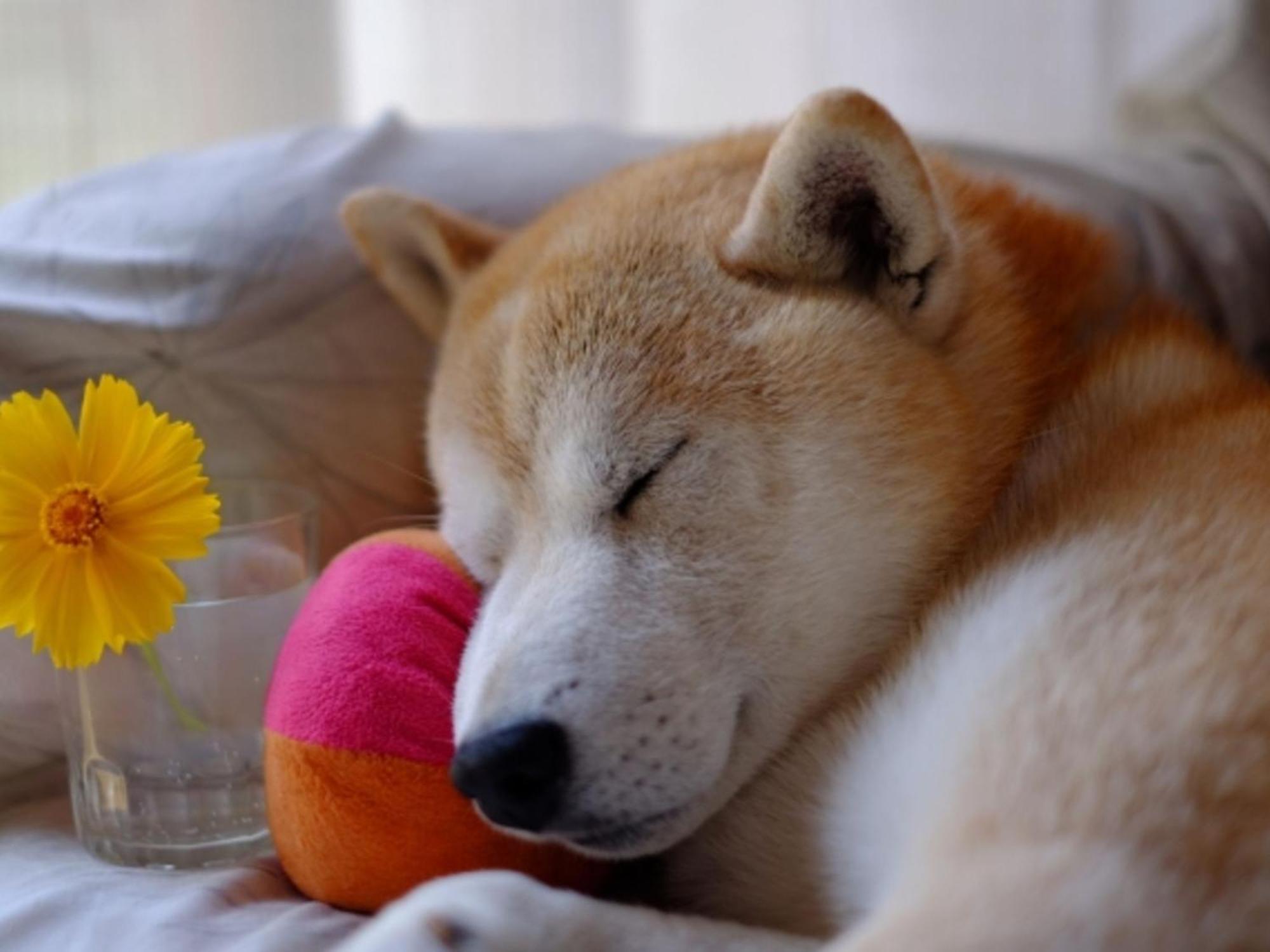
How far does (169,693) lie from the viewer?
1036mm

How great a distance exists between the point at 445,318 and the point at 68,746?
58 centimetres

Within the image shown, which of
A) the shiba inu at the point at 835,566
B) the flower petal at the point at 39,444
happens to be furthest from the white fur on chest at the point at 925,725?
the flower petal at the point at 39,444

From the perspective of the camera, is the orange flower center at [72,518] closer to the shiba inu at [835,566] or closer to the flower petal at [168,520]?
the flower petal at [168,520]

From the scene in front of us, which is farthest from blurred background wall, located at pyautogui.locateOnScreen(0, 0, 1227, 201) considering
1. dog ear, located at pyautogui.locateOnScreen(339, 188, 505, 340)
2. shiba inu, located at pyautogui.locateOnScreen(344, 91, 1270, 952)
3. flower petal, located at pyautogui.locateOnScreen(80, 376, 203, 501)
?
flower petal, located at pyautogui.locateOnScreen(80, 376, 203, 501)

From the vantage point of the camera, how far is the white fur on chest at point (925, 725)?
0.83 metres

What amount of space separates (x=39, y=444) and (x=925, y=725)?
648mm

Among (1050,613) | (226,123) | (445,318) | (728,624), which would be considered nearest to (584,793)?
(728,624)

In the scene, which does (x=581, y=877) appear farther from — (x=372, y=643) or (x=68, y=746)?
(x=68, y=746)

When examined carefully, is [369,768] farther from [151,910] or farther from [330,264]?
[330,264]

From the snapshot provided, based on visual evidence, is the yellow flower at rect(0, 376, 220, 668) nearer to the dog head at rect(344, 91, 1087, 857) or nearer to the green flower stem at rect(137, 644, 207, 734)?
the green flower stem at rect(137, 644, 207, 734)

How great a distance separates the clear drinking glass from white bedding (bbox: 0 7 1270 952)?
38mm

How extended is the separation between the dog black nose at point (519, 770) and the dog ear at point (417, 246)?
1.97 feet

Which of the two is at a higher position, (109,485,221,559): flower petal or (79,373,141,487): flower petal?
(79,373,141,487): flower petal

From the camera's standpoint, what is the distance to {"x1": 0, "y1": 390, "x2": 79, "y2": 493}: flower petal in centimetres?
91
